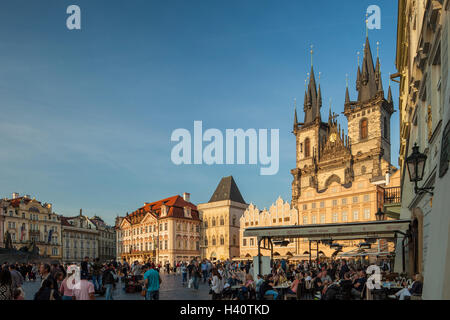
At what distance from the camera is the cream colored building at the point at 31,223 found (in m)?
75.7

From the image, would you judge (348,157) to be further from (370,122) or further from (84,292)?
(84,292)

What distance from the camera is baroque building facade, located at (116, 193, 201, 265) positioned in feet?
245

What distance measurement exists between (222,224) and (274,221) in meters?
13.3

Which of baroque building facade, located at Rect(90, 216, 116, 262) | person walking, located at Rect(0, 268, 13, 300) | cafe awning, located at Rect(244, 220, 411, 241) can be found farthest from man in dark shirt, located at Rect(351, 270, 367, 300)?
baroque building facade, located at Rect(90, 216, 116, 262)

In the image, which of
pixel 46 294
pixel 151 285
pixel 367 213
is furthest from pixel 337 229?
pixel 367 213

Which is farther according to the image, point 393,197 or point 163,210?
point 163,210

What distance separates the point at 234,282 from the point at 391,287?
6.40 m

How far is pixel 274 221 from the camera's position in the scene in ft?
218

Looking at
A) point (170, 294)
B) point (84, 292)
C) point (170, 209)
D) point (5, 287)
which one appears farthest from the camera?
point (170, 209)

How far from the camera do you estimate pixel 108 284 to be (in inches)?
505

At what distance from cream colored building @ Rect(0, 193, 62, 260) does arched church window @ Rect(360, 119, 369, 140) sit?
56674 millimetres

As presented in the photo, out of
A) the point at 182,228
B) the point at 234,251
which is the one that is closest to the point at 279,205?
the point at 234,251

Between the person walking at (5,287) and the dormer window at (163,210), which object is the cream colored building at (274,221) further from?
the person walking at (5,287)
